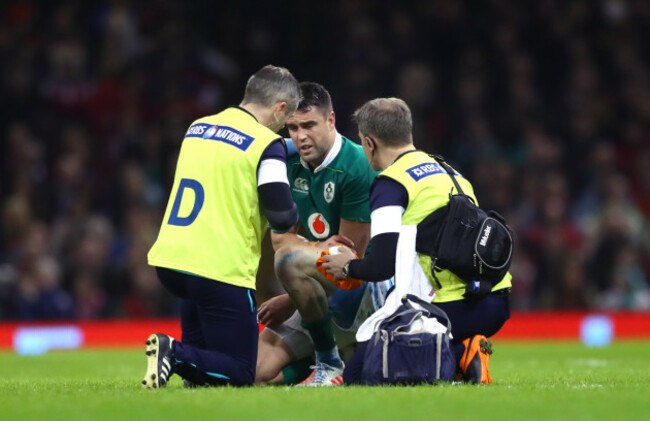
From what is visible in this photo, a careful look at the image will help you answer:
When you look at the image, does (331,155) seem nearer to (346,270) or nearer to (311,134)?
(311,134)

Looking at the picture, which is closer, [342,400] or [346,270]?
[342,400]

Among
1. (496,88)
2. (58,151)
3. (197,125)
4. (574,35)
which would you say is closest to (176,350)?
(197,125)

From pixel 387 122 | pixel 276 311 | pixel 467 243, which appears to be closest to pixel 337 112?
pixel 276 311

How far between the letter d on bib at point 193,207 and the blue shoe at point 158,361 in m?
0.72

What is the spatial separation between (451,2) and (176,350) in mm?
12564

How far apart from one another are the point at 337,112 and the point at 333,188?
8.41 metres

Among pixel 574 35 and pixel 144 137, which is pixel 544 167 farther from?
pixel 144 137

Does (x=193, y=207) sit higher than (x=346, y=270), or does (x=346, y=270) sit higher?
(x=193, y=207)

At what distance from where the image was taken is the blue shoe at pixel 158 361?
605cm

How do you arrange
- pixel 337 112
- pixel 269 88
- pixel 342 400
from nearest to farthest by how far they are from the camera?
1. pixel 342 400
2. pixel 269 88
3. pixel 337 112

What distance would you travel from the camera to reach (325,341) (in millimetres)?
7562

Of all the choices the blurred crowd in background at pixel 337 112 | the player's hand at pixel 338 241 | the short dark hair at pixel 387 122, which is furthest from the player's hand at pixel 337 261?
the blurred crowd in background at pixel 337 112

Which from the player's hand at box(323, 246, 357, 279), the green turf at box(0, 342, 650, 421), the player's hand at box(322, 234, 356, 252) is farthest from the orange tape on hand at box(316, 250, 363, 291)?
the green turf at box(0, 342, 650, 421)

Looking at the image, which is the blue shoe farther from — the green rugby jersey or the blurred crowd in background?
the blurred crowd in background
